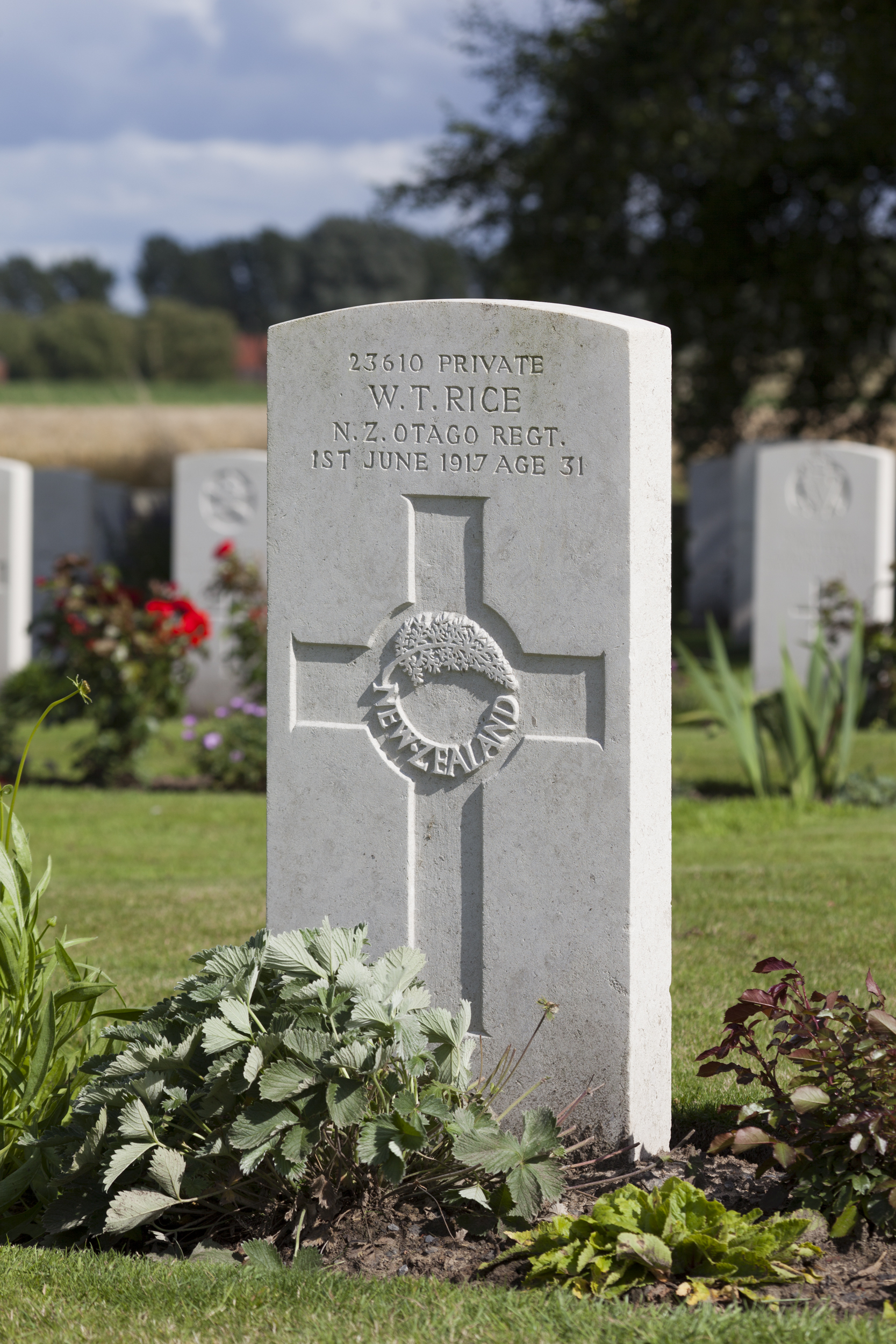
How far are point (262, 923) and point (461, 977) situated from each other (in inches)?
80.9

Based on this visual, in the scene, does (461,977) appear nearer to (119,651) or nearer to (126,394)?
(119,651)

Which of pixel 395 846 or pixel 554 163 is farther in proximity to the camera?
pixel 554 163

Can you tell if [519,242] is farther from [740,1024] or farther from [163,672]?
[740,1024]

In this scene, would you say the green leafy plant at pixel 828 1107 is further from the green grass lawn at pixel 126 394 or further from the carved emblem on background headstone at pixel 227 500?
the green grass lawn at pixel 126 394

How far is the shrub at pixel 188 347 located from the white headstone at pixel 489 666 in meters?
48.2

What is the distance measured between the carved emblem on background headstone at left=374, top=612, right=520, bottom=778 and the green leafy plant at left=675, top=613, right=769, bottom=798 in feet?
11.3

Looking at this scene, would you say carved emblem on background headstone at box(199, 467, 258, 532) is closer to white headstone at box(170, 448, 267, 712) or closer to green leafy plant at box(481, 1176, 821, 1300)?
white headstone at box(170, 448, 267, 712)

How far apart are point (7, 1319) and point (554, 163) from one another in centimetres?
1487

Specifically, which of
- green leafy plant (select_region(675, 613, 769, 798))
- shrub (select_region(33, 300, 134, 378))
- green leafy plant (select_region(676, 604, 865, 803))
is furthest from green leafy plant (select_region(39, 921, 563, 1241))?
shrub (select_region(33, 300, 134, 378))

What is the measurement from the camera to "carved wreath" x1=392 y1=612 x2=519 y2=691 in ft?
9.87

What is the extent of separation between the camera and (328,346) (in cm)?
312

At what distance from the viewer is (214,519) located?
10.9m

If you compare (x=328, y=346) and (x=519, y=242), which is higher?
(x=519, y=242)

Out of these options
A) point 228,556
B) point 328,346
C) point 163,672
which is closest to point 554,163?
point 228,556
